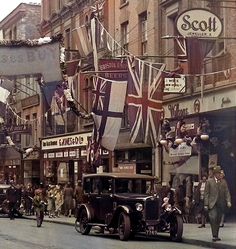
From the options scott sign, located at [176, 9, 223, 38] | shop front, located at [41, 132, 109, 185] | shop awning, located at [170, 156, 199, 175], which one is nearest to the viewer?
→ scott sign, located at [176, 9, 223, 38]

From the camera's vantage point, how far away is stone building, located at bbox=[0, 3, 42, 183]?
44062mm

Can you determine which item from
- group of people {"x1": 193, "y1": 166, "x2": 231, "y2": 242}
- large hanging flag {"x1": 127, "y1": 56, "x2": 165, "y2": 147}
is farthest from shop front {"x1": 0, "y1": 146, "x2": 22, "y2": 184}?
group of people {"x1": 193, "y1": 166, "x2": 231, "y2": 242}

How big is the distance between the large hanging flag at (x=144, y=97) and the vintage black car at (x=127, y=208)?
320 cm

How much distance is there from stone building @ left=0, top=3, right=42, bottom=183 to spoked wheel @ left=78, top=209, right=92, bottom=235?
2046 centimetres

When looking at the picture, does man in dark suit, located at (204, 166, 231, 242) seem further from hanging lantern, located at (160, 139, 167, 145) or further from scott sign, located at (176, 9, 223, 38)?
hanging lantern, located at (160, 139, 167, 145)

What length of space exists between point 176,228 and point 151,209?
0.87 metres

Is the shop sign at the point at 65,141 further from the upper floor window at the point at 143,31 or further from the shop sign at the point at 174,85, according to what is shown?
the shop sign at the point at 174,85

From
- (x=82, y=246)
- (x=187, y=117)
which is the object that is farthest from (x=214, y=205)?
(x=187, y=117)

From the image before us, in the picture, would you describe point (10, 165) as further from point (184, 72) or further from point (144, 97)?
point (144, 97)

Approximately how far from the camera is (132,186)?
66.1ft

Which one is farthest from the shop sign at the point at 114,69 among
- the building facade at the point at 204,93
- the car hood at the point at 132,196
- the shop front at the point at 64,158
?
the shop front at the point at 64,158

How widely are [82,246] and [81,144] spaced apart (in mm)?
19826

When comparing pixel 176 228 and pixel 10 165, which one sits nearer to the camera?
pixel 176 228

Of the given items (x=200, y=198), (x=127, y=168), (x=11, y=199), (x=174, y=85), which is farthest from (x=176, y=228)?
(x=11, y=199)
